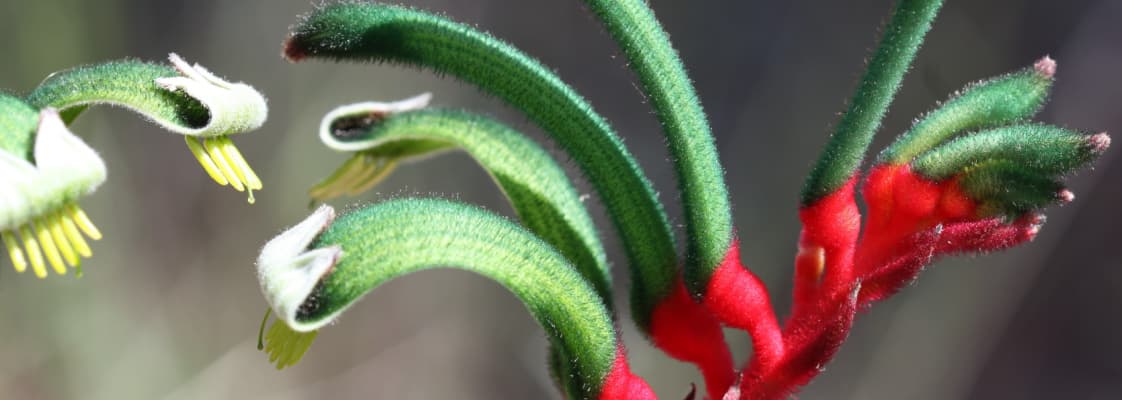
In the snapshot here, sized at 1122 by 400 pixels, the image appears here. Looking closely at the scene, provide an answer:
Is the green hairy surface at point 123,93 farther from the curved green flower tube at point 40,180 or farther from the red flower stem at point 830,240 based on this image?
the red flower stem at point 830,240

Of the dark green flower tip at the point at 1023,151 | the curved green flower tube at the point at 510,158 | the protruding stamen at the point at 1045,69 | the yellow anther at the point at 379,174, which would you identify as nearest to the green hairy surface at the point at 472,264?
the curved green flower tube at the point at 510,158

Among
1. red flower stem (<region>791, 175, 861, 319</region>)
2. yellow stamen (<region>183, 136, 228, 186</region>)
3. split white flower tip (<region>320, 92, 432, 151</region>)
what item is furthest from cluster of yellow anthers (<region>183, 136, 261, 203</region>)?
red flower stem (<region>791, 175, 861, 319</region>)

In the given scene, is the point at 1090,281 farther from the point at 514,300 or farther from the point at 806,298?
the point at 806,298

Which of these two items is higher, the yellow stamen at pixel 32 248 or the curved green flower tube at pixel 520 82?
the curved green flower tube at pixel 520 82

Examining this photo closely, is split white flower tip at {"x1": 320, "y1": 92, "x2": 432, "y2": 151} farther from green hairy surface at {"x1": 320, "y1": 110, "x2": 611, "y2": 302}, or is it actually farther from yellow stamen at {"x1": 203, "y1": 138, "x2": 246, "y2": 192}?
yellow stamen at {"x1": 203, "y1": 138, "x2": 246, "y2": 192}

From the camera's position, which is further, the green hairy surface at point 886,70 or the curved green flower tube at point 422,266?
the green hairy surface at point 886,70

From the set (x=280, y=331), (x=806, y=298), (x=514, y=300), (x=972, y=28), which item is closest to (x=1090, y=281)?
(x=972, y=28)
